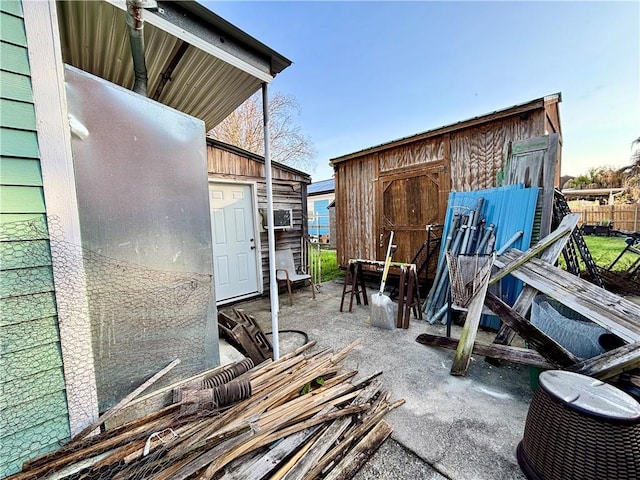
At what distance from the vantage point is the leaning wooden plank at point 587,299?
159 centimetres

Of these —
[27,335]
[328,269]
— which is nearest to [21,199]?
[27,335]

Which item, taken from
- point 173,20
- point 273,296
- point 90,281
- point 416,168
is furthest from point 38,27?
point 416,168

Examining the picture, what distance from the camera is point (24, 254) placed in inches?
43.7

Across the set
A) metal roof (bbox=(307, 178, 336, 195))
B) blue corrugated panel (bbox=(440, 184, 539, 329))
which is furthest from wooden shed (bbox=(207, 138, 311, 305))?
metal roof (bbox=(307, 178, 336, 195))

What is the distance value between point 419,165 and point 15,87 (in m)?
4.68

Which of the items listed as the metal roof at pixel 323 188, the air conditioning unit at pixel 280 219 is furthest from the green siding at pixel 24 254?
the metal roof at pixel 323 188

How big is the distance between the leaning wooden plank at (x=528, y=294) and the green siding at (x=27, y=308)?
317 cm

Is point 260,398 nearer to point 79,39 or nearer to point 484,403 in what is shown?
point 484,403

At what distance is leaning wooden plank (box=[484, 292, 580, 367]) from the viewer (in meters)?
1.76

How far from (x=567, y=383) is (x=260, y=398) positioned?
5.56 feet

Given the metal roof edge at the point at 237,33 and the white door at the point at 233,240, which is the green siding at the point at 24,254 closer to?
the metal roof edge at the point at 237,33

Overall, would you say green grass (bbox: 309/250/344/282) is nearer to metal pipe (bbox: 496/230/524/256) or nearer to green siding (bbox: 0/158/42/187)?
metal pipe (bbox: 496/230/524/256)

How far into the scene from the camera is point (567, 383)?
4.16 feet

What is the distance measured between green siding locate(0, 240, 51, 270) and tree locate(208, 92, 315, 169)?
820 cm
